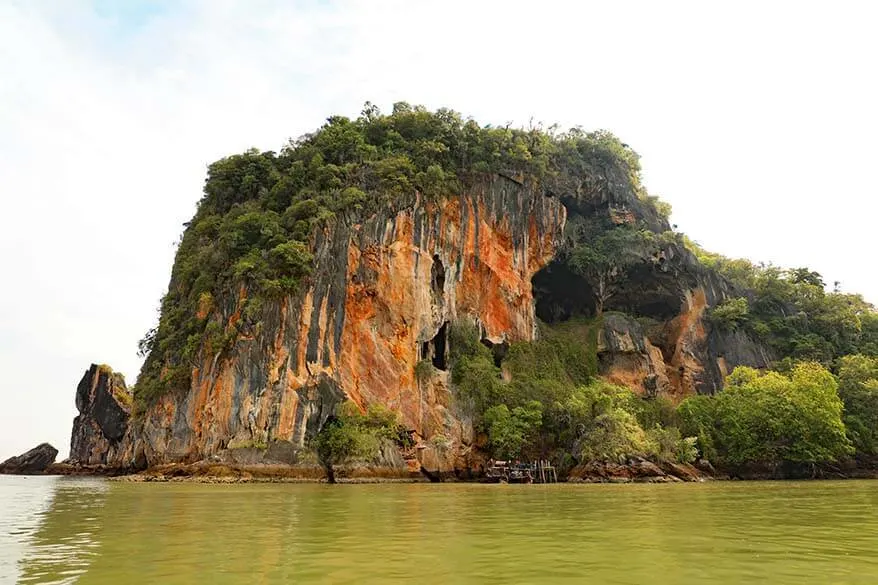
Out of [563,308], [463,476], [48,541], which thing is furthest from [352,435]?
[563,308]

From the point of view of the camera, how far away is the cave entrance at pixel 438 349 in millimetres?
41656

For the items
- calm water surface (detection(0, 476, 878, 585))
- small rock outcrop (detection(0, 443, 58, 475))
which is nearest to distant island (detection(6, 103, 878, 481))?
small rock outcrop (detection(0, 443, 58, 475))

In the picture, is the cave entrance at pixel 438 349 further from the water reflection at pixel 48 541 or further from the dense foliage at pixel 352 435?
the water reflection at pixel 48 541

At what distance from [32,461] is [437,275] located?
161ft

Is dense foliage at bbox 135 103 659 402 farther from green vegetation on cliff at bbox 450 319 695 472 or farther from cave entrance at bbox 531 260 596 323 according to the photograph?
green vegetation on cliff at bbox 450 319 695 472

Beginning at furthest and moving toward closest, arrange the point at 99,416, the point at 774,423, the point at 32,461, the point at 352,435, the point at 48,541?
1. the point at 32,461
2. the point at 99,416
3. the point at 774,423
4. the point at 352,435
5. the point at 48,541

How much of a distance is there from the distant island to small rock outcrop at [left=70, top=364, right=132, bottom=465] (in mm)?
304

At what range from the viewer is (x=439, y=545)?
26.5 feet

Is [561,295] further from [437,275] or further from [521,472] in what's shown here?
[521,472]

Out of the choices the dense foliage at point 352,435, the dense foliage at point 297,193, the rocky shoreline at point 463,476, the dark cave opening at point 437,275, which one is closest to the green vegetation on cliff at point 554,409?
the rocky shoreline at point 463,476

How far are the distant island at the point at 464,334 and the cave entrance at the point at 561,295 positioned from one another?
0.18m

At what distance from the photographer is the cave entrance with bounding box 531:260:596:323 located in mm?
53219

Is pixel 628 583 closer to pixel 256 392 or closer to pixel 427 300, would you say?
pixel 256 392

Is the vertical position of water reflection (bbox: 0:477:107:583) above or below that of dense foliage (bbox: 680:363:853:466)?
below
